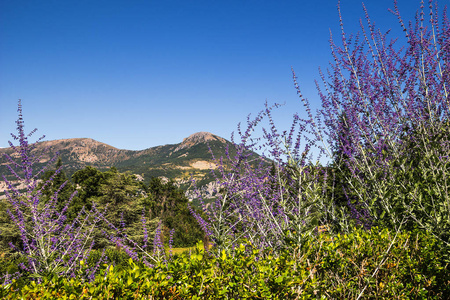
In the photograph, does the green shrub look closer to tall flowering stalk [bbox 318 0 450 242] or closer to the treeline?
tall flowering stalk [bbox 318 0 450 242]

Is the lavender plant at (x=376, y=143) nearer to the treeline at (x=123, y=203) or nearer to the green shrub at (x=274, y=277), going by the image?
the green shrub at (x=274, y=277)

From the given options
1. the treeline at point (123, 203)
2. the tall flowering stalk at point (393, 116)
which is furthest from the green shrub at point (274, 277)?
the treeline at point (123, 203)

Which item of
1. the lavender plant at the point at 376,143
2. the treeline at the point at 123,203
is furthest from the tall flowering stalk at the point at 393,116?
the treeline at the point at 123,203

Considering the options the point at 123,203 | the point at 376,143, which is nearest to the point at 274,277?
the point at 376,143

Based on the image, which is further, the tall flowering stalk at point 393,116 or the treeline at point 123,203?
the treeline at point 123,203

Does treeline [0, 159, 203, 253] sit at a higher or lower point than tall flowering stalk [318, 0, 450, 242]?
lower

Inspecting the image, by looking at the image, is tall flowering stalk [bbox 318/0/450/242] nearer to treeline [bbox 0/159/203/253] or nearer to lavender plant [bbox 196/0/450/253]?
lavender plant [bbox 196/0/450/253]

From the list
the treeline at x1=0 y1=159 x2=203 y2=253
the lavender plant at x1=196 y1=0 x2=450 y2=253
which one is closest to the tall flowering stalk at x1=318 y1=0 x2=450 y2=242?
the lavender plant at x1=196 y1=0 x2=450 y2=253

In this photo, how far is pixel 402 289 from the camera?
3195 millimetres

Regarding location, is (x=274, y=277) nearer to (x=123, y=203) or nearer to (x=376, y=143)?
(x=376, y=143)

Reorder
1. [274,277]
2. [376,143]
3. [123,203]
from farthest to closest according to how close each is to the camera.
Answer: [123,203], [376,143], [274,277]

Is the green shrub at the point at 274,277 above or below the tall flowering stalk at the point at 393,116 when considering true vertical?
below

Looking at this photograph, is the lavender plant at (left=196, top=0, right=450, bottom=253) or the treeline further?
the treeline

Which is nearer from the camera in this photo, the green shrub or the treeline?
the green shrub
